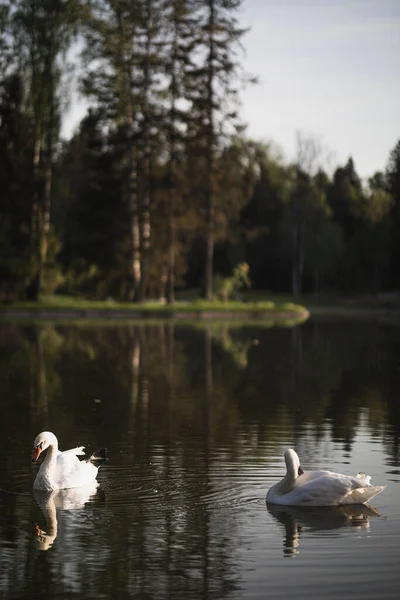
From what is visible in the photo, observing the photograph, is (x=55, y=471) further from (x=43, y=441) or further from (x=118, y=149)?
(x=118, y=149)

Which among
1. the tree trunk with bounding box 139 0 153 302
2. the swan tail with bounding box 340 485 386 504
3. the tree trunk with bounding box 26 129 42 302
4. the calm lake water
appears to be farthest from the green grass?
the swan tail with bounding box 340 485 386 504

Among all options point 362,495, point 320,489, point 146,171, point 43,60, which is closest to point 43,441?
point 320,489

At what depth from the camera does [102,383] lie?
24.3m

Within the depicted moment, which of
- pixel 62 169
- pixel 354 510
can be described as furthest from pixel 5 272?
pixel 354 510

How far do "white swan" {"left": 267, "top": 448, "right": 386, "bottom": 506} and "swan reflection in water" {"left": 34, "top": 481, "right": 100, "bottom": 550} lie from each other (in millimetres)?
1788

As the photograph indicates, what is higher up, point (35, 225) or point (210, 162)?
Answer: point (210, 162)

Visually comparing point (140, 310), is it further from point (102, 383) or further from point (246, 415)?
point (246, 415)

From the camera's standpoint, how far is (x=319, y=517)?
1096cm

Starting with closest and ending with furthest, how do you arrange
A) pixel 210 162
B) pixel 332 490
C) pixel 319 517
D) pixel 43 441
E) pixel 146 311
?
pixel 319 517, pixel 332 490, pixel 43 441, pixel 146 311, pixel 210 162

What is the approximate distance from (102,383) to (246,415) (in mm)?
6113

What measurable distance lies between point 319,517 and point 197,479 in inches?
79.4

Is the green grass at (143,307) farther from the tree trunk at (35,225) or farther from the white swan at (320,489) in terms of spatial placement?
the white swan at (320,489)

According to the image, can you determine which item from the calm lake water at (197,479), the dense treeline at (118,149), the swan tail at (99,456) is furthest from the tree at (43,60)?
the swan tail at (99,456)

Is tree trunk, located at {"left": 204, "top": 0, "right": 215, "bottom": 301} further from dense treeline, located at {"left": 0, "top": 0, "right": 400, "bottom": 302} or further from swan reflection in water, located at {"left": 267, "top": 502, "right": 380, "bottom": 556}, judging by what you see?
swan reflection in water, located at {"left": 267, "top": 502, "right": 380, "bottom": 556}
